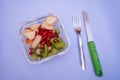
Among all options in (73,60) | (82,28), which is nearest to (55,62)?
(73,60)

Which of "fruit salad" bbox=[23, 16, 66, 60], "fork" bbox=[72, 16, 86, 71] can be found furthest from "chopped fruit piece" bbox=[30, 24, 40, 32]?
"fork" bbox=[72, 16, 86, 71]

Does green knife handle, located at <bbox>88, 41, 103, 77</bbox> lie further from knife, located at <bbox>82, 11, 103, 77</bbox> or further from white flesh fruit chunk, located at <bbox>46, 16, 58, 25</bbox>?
white flesh fruit chunk, located at <bbox>46, 16, 58, 25</bbox>

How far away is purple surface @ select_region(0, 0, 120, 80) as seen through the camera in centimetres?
53

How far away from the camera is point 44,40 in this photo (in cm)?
53

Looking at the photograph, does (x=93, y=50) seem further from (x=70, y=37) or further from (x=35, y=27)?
(x=35, y=27)

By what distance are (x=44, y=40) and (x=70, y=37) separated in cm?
11

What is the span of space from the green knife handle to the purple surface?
0.02 meters

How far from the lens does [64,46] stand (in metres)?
0.53

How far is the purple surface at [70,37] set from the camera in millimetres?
534

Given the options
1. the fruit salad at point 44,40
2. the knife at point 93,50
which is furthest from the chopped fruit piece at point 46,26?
the knife at point 93,50

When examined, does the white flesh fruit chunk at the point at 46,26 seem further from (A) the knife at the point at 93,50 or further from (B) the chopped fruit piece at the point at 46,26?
(A) the knife at the point at 93,50

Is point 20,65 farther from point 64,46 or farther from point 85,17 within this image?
point 85,17

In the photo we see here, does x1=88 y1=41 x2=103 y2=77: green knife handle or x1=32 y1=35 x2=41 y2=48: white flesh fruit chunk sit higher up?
x1=32 y1=35 x2=41 y2=48: white flesh fruit chunk

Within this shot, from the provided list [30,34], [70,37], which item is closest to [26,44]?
[30,34]
